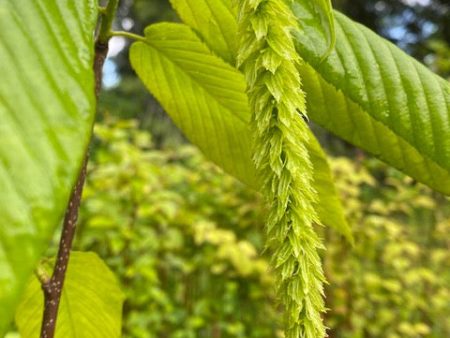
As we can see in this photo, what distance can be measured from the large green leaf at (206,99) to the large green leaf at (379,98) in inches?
3.1

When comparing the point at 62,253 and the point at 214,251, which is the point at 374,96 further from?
the point at 214,251

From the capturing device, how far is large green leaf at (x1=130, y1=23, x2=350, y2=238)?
2.14 ft

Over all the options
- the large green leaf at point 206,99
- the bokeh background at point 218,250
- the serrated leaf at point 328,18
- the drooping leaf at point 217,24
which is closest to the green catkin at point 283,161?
the serrated leaf at point 328,18

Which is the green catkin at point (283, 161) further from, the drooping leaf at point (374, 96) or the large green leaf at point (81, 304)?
the large green leaf at point (81, 304)

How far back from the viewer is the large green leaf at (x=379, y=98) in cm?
50

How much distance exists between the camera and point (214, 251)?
10.1 ft

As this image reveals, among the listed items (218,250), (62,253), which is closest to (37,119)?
(62,253)

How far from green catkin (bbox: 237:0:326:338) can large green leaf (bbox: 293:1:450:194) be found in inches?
5.5

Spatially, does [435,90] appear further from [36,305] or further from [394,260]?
[394,260]

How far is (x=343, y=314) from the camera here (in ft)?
10.5

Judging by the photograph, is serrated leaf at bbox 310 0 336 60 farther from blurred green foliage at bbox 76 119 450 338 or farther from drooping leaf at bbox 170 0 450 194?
blurred green foliage at bbox 76 119 450 338

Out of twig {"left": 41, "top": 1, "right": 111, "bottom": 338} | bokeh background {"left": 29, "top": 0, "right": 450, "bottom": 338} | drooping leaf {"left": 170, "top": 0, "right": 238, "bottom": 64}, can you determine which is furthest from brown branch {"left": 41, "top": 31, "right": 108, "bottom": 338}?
bokeh background {"left": 29, "top": 0, "right": 450, "bottom": 338}

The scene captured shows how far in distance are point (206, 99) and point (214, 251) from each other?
2.44 m

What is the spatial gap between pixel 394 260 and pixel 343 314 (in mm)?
445
